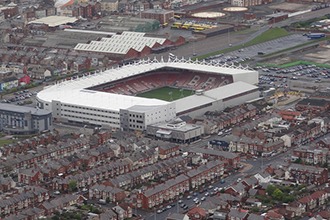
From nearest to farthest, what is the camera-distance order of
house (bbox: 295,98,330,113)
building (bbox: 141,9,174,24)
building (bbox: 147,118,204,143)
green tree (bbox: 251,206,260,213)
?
1. green tree (bbox: 251,206,260,213)
2. building (bbox: 147,118,204,143)
3. house (bbox: 295,98,330,113)
4. building (bbox: 141,9,174,24)

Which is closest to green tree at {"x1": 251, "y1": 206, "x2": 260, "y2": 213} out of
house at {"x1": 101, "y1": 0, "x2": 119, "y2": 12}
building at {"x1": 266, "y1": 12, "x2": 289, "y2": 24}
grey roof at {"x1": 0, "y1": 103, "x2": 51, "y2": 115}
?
grey roof at {"x1": 0, "y1": 103, "x2": 51, "y2": 115}

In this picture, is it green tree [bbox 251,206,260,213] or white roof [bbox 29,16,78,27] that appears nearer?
green tree [bbox 251,206,260,213]

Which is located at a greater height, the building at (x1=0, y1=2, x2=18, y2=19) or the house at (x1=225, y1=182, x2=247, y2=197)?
the house at (x1=225, y1=182, x2=247, y2=197)

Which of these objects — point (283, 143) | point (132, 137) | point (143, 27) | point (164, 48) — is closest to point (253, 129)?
point (283, 143)

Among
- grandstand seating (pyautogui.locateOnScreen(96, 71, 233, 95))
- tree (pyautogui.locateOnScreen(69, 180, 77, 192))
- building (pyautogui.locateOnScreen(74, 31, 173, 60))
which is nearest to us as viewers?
tree (pyautogui.locateOnScreen(69, 180, 77, 192))

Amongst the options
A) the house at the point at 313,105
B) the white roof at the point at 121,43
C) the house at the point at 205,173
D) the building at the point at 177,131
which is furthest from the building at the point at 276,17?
the house at the point at 205,173

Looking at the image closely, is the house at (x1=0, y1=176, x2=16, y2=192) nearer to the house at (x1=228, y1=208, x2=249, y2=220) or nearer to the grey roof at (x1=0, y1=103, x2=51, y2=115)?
the grey roof at (x1=0, y1=103, x2=51, y2=115)

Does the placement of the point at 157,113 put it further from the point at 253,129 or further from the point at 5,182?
the point at 5,182
